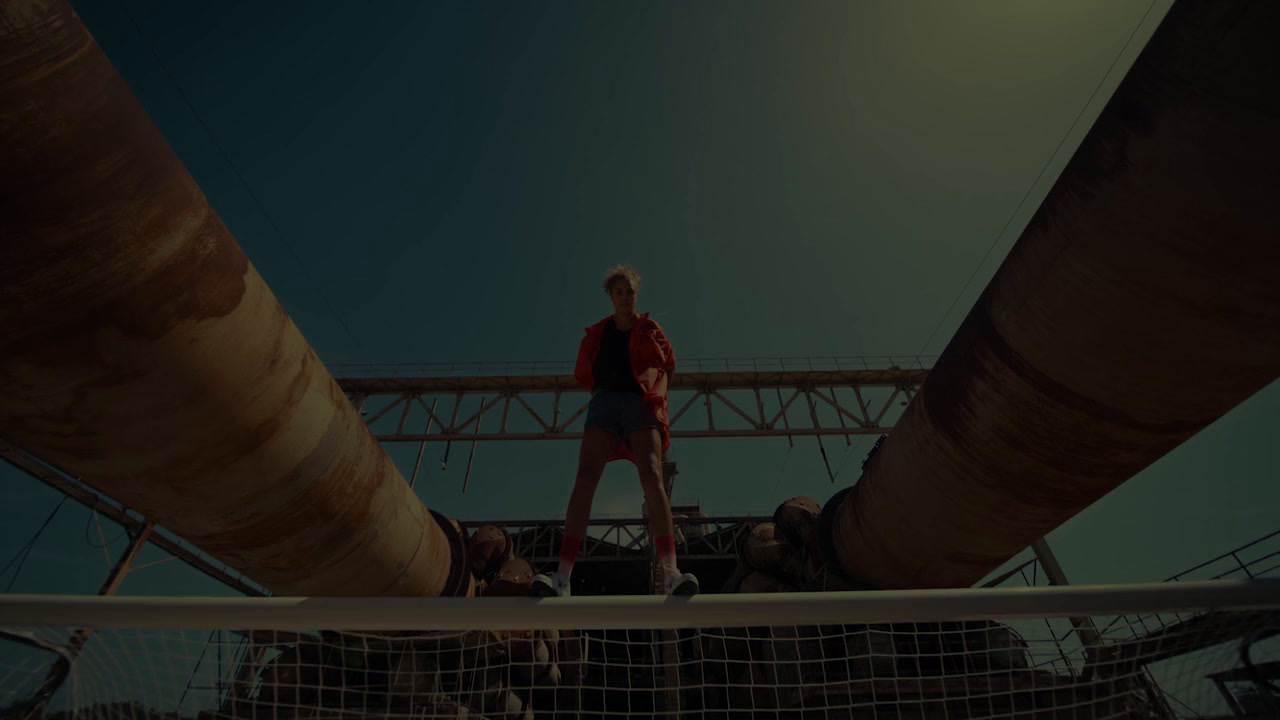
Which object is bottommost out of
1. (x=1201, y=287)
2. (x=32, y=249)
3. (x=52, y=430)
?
(x=52, y=430)

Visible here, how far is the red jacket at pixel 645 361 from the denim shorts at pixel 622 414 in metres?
0.05

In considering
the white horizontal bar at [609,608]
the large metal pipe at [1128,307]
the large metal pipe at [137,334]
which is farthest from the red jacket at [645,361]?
the large metal pipe at [1128,307]

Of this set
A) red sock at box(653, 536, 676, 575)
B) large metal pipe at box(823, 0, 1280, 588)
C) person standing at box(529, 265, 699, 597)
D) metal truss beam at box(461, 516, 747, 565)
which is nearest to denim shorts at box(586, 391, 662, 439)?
person standing at box(529, 265, 699, 597)

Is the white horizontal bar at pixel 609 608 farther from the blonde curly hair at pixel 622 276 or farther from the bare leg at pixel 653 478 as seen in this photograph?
the blonde curly hair at pixel 622 276

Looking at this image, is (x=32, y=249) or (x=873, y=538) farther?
(x=873, y=538)

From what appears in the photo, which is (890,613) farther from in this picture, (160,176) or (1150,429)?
(160,176)

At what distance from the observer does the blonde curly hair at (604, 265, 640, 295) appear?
3170 mm

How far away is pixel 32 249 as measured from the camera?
1519mm

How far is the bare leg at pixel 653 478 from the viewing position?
2.66 m

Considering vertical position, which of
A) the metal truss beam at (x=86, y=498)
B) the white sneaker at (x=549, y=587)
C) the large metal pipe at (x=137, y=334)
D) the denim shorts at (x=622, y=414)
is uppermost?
the metal truss beam at (x=86, y=498)

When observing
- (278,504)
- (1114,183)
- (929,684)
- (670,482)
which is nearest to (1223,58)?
(1114,183)

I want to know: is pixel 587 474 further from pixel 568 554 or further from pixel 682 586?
pixel 682 586

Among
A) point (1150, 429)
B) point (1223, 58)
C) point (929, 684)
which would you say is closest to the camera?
point (1223, 58)

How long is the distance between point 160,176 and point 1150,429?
12.8 feet
